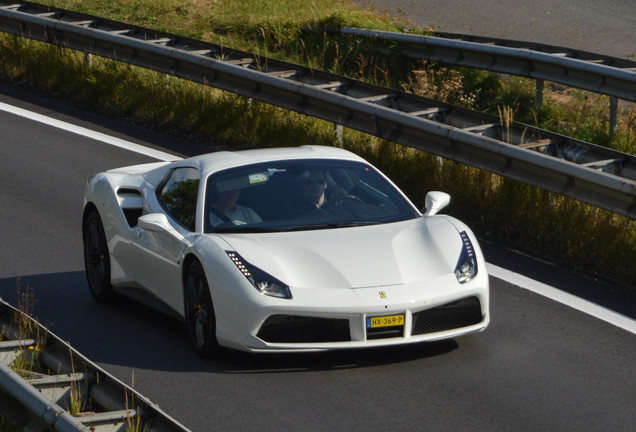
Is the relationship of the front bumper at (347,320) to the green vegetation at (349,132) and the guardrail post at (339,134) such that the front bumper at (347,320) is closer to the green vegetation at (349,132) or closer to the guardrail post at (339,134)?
the green vegetation at (349,132)

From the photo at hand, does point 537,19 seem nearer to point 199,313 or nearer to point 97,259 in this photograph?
point 97,259

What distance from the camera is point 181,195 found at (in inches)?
346

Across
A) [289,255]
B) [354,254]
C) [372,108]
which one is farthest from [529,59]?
[289,255]

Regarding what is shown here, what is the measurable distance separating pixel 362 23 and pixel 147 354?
507 inches

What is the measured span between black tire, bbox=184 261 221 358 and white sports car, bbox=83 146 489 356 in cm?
1

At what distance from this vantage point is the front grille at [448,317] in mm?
7422

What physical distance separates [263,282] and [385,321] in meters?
0.78

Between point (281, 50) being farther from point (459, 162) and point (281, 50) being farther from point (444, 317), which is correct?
point (444, 317)

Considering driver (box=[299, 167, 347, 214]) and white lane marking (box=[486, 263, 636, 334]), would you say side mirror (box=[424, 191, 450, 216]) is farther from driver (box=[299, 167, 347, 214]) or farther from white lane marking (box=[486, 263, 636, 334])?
white lane marking (box=[486, 263, 636, 334])

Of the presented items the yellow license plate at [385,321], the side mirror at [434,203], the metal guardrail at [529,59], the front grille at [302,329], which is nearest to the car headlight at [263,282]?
the front grille at [302,329]

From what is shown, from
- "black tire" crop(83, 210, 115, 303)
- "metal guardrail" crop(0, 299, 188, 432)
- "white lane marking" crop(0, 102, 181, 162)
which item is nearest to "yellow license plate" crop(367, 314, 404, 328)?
"metal guardrail" crop(0, 299, 188, 432)

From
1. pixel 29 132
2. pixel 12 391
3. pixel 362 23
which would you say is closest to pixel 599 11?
pixel 362 23

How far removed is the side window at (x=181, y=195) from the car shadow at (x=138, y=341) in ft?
2.71

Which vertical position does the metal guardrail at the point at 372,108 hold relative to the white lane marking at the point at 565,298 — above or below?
above
